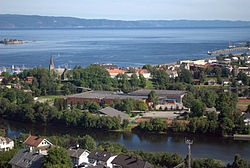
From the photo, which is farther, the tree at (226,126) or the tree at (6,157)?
the tree at (226,126)

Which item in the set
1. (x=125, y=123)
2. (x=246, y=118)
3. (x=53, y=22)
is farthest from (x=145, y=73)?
(x=53, y=22)

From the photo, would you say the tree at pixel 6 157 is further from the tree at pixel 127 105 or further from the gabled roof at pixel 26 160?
the tree at pixel 127 105

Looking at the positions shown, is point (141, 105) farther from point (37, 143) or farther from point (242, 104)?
point (37, 143)

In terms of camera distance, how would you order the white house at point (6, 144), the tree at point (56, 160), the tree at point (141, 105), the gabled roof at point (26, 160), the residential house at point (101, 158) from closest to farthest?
the tree at point (56, 160)
the gabled roof at point (26, 160)
the residential house at point (101, 158)
the white house at point (6, 144)
the tree at point (141, 105)

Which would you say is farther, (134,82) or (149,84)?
(149,84)

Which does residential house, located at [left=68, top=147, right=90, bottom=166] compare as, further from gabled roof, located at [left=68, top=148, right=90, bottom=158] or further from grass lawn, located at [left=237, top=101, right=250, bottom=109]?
grass lawn, located at [left=237, top=101, right=250, bottom=109]

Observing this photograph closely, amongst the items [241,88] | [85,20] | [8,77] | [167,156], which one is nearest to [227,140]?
[167,156]

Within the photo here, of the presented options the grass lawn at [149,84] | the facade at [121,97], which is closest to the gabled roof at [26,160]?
the facade at [121,97]
